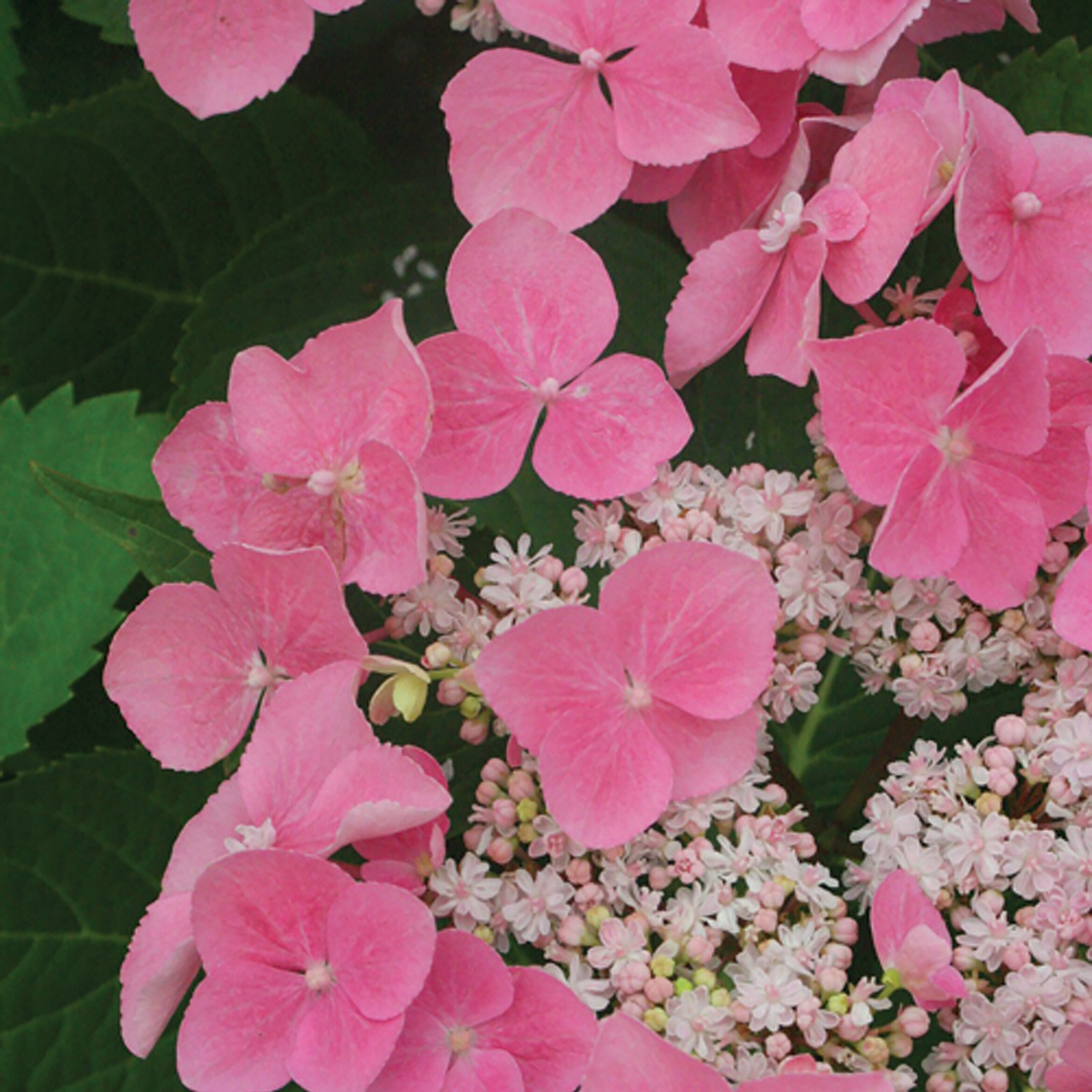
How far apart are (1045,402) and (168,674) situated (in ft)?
1.24

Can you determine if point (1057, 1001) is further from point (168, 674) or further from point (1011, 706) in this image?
point (168, 674)

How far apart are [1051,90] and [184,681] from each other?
517 millimetres

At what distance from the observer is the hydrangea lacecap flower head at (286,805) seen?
53 centimetres

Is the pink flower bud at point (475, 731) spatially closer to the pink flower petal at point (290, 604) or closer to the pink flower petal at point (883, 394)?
the pink flower petal at point (290, 604)

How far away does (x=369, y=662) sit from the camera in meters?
0.58

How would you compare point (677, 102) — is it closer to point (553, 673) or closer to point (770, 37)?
point (770, 37)

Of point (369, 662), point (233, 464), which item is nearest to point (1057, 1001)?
point (369, 662)

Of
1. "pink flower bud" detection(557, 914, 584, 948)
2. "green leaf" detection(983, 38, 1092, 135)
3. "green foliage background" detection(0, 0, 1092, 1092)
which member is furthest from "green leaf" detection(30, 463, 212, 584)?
"green leaf" detection(983, 38, 1092, 135)

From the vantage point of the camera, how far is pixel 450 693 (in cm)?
60

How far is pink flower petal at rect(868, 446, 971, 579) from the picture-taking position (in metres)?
0.57

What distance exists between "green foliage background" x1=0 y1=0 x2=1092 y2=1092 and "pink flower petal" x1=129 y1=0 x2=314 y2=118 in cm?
16

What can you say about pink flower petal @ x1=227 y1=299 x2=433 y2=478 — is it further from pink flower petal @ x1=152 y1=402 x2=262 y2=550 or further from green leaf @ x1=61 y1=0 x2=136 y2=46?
green leaf @ x1=61 y1=0 x2=136 y2=46

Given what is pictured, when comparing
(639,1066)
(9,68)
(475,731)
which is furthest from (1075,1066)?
(9,68)

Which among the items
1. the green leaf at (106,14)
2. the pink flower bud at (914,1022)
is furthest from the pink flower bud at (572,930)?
the green leaf at (106,14)
